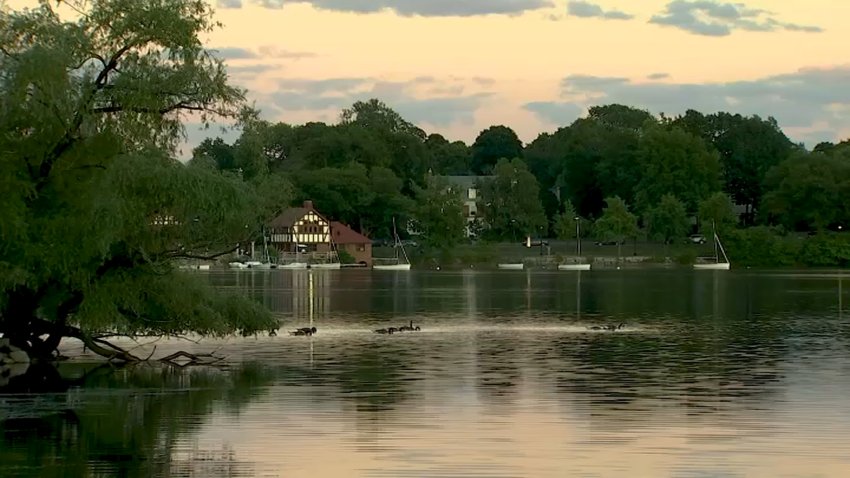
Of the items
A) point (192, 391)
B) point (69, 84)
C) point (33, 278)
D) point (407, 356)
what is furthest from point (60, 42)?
point (407, 356)

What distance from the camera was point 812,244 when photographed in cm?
16650

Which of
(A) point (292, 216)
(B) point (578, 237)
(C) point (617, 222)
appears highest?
(A) point (292, 216)

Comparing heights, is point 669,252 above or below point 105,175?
below

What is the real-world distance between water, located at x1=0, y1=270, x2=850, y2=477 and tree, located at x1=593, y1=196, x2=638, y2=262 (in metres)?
113

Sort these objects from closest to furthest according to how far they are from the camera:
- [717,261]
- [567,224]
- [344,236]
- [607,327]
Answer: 1. [607,327]
2. [717,261]
3. [344,236]
4. [567,224]

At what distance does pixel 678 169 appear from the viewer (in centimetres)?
18238

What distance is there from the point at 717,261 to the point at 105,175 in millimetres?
141581

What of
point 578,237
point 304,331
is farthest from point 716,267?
point 304,331

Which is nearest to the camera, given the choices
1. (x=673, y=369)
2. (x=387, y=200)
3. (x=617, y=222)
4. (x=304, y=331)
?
(x=673, y=369)

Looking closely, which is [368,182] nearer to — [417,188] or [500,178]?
[417,188]

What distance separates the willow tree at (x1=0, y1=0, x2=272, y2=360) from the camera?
36219 mm

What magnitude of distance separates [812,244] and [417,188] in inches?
2019

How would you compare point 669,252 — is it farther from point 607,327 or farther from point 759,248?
point 607,327

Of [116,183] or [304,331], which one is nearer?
[116,183]
